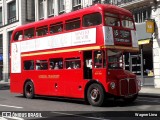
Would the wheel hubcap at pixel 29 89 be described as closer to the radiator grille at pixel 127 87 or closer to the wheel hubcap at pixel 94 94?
the wheel hubcap at pixel 94 94

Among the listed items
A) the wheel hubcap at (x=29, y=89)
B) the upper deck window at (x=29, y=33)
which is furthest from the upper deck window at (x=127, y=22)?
the wheel hubcap at (x=29, y=89)

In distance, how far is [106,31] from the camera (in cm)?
1471

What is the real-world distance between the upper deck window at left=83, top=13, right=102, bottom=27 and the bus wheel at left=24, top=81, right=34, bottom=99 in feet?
18.7

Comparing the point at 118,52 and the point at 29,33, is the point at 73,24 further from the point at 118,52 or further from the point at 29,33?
the point at 29,33

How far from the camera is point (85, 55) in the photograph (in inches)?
620

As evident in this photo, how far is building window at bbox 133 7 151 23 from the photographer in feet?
84.4

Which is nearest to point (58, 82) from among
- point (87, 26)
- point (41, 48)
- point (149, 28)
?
point (41, 48)

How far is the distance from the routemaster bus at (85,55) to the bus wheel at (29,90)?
6 centimetres

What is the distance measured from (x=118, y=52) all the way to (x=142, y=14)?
11.8m

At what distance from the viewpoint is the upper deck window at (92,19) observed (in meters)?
15.0

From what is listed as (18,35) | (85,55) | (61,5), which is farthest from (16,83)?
(61,5)

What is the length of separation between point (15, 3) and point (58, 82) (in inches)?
1142

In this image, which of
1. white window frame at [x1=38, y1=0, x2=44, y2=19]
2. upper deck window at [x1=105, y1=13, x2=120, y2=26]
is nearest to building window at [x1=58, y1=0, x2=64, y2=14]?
white window frame at [x1=38, y1=0, x2=44, y2=19]

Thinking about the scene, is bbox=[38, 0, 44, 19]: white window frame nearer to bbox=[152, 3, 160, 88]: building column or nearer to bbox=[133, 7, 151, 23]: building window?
bbox=[133, 7, 151, 23]: building window
